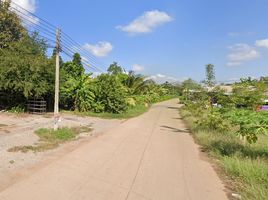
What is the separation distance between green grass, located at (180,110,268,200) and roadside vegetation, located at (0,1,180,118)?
13534 mm

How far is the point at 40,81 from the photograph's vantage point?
24.3 meters

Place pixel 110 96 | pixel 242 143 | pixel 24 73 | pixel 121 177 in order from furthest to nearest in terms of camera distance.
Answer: pixel 110 96 → pixel 24 73 → pixel 242 143 → pixel 121 177

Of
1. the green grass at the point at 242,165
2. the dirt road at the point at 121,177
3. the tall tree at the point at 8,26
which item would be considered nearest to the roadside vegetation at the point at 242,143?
the green grass at the point at 242,165

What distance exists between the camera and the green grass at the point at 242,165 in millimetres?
6733

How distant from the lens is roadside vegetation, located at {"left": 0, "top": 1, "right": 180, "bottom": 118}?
2347 centimetres

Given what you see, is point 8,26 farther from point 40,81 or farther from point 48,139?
point 48,139

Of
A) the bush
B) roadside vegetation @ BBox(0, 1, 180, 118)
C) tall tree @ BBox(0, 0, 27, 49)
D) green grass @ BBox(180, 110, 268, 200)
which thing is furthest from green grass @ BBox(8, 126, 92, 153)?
tall tree @ BBox(0, 0, 27, 49)

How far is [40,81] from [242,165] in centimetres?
1886

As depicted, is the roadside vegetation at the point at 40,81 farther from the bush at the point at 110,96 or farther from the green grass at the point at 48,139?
the green grass at the point at 48,139

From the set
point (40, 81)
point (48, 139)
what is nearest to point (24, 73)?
point (40, 81)

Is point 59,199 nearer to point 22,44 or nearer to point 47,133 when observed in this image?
point 47,133

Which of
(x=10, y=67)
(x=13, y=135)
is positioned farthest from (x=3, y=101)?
(x=13, y=135)

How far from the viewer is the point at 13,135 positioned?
46.5ft

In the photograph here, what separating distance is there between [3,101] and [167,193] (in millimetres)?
23120
